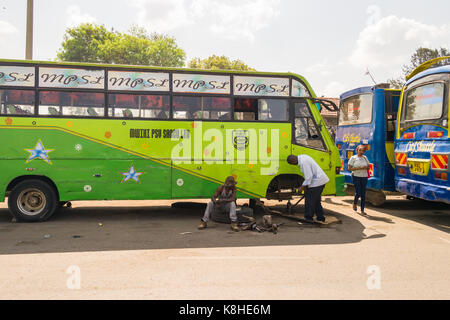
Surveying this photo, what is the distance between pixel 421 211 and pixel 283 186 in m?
4.33

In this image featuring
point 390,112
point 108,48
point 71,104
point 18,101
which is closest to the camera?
point 18,101

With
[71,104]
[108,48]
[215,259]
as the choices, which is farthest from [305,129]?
[108,48]

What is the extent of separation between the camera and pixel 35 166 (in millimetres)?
7930

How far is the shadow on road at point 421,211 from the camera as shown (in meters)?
8.70

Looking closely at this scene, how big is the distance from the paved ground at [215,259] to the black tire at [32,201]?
238 millimetres

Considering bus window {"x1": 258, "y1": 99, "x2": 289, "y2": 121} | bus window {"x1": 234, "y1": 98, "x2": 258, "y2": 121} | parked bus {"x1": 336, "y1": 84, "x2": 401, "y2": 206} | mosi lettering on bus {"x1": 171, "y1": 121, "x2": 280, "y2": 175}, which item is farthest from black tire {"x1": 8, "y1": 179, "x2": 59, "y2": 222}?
parked bus {"x1": 336, "y1": 84, "x2": 401, "y2": 206}

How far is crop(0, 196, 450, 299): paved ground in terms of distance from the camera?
166 inches

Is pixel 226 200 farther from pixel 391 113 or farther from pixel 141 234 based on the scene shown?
pixel 391 113

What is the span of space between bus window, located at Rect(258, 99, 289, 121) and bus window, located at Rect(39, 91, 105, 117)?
11.7 feet

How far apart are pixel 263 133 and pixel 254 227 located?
90.4 inches

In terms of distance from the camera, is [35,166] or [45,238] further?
[35,166]

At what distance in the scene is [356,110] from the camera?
11.1m
